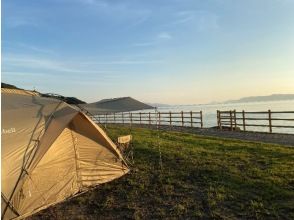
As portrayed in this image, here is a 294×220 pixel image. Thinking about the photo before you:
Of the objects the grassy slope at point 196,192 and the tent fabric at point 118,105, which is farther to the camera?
the tent fabric at point 118,105

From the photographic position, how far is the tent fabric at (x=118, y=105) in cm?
1079

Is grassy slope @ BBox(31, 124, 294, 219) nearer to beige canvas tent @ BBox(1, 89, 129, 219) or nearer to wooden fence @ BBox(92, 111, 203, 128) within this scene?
beige canvas tent @ BBox(1, 89, 129, 219)

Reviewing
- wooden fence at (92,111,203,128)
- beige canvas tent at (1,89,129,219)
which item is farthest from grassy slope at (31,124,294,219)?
wooden fence at (92,111,203,128)

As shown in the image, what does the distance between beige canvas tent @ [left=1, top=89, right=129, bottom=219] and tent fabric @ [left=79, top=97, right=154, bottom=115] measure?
1874 mm

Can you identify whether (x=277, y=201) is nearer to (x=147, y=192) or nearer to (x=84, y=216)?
(x=147, y=192)

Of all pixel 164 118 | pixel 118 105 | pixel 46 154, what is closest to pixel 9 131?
pixel 46 154

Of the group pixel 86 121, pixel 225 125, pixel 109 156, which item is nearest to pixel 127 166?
pixel 109 156

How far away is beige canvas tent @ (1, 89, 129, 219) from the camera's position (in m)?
6.98

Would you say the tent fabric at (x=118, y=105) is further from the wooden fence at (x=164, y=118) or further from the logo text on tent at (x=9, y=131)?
the wooden fence at (x=164, y=118)

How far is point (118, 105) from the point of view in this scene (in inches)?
439

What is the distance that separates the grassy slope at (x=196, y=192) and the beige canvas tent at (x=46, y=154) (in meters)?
0.35

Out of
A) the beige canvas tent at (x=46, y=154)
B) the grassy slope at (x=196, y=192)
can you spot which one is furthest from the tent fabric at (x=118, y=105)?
the beige canvas tent at (x=46, y=154)

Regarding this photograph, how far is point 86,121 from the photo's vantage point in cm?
866

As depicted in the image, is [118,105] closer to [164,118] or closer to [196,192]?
[196,192]
